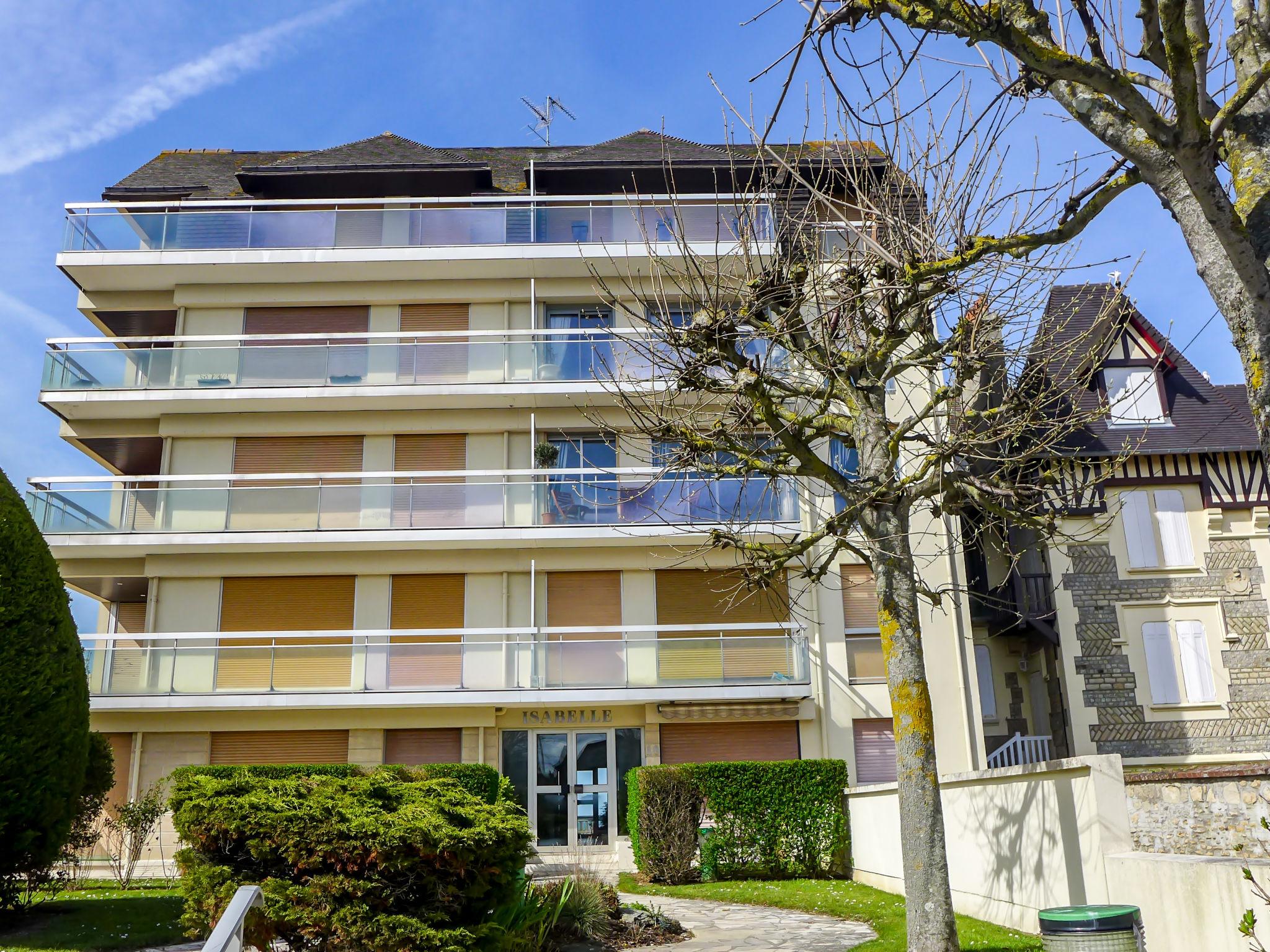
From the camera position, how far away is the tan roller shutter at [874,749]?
2036 cm

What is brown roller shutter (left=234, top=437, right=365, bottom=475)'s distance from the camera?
2238cm

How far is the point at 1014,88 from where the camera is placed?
560cm

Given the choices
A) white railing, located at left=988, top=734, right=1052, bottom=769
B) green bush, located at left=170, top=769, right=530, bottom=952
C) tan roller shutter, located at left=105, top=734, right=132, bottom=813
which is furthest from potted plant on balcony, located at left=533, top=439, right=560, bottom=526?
green bush, located at left=170, top=769, right=530, bottom=952

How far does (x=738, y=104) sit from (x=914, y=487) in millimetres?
3717

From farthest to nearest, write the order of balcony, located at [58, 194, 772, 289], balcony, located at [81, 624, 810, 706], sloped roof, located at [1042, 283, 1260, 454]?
balcony, located at [58, 194, 772, 289], sloped roof, located at [1042, 283, 1260, 454], balcony, located at [81, 624, 810, 706]

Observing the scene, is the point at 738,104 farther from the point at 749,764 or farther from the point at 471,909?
the point at 749,764

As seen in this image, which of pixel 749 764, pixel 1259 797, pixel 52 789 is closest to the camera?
pixel 52 789

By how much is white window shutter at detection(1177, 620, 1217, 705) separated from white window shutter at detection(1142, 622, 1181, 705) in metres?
0.21

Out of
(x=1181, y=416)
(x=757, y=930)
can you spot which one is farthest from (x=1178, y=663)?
(x=757, y=930)

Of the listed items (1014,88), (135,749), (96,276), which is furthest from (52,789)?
(96,276)

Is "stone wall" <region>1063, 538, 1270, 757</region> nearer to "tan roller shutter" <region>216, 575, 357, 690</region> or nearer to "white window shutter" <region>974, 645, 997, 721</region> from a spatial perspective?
"white window shutter" <region>974, 645, 997, 721</region>

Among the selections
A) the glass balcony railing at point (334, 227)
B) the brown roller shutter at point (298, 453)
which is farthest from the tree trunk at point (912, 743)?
the brown roller shutter at point (298, 453)

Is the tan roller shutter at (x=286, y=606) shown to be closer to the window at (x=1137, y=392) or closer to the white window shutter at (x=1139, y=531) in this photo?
the white window shutter at (x=1139, y=531)

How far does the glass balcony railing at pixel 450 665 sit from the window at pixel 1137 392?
9.12m
